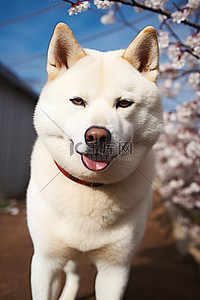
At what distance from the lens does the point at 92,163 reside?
137 centimetres

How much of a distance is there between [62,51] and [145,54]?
19.2 inches

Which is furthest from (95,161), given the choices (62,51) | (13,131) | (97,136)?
(13,131)

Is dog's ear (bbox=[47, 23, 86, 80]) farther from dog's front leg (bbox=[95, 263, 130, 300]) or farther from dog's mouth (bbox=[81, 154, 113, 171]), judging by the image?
dog's front leg (bbox=[95, 263, 130, 300])

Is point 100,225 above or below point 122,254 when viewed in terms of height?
above

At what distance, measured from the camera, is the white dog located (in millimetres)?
1439

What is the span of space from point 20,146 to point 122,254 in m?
6.07

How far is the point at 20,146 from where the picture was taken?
7.30 meters

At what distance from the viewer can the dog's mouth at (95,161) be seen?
1367mm

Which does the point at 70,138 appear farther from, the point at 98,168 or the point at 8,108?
the point at 8,108

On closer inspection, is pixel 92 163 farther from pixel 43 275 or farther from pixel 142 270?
pixel 142 270

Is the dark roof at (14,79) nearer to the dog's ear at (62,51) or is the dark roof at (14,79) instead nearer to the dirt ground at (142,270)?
the dirt ground at (142,270)

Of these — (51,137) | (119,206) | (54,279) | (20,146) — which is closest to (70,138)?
(51,137)

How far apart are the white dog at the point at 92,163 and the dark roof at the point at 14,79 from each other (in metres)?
4.38

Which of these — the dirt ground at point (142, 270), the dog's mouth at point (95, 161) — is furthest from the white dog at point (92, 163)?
the dirt ground at point (142, 270)
